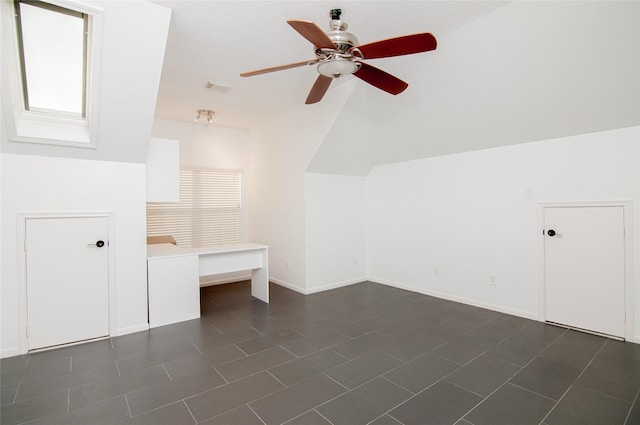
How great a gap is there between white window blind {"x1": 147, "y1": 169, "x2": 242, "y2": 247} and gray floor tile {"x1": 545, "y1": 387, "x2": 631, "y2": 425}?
17.0 feet

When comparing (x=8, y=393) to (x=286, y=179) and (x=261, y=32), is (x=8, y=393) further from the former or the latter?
(x=286, y=179)

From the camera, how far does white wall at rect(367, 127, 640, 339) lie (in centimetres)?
311

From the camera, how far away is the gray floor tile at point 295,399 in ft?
6.40

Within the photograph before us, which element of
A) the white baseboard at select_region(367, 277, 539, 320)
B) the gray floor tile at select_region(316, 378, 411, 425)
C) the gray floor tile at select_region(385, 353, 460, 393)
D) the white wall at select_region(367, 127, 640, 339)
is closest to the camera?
the gray floor tile at select_region(316, 378, 411, 425)

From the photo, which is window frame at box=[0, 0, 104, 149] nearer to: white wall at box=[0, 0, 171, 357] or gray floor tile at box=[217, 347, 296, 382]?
white wall at box=[0, 0, 171, 357]

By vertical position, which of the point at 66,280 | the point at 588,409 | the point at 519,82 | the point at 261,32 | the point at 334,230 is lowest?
the point at 588,409

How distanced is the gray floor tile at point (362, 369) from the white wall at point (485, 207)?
2.04 meters

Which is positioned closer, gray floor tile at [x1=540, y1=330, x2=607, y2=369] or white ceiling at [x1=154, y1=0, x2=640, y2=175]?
white ceiling at [x1=154, y1=0, x2=640, y2=175]

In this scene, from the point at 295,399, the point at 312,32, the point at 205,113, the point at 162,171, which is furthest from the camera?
the point at 205,113

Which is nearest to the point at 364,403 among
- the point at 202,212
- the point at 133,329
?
the point at 133,329

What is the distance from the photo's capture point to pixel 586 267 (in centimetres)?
321

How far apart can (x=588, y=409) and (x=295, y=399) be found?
6.27 feet

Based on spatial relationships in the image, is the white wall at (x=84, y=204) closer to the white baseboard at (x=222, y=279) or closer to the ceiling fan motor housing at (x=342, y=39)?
the white baseboard at (x=222, y=279)

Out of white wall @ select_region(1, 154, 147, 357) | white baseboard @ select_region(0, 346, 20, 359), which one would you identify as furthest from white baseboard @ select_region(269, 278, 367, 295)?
white baseboard @ select_region(0, 346, 20, 359)
